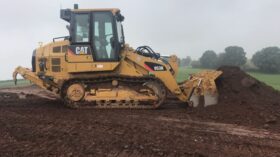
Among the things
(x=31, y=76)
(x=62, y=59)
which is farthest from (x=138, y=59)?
(x=31, y=76)

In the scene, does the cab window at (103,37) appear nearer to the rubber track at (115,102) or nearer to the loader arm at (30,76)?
the rubber track at (115,102)

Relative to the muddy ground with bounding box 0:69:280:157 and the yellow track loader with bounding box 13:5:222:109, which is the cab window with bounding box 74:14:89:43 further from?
the muddy ground with bounding box 0:69:280:157

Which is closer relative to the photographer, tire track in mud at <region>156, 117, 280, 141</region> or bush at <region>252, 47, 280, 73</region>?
tire track in mud at <region>156, 117, 280, 141</region>

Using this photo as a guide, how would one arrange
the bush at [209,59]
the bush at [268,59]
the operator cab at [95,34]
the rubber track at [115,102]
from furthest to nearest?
1. the bush at [209,59]
2. the bush at [268,59]
3. the operator cab at [95,34]
4. the rubber track at [115,102]

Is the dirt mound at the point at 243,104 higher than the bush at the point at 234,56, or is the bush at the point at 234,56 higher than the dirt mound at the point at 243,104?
the bush at the point at 234,56

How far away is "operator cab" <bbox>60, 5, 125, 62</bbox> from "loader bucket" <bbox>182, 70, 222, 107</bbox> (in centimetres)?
245

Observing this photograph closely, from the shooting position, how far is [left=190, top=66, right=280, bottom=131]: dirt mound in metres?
10.9

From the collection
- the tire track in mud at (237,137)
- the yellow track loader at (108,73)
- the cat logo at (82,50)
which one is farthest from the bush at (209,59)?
the tire track in mud at (237,137)

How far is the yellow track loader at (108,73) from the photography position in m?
13.4

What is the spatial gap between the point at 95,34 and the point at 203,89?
372 centimetres

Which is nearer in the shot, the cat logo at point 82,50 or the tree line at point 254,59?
the cat logo at point 82,50

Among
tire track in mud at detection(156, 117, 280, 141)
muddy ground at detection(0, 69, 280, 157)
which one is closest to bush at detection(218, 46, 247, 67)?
muddy ground at detection(0, 69, 280, 157)

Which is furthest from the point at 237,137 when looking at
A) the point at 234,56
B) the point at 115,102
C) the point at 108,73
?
the point at 234,56

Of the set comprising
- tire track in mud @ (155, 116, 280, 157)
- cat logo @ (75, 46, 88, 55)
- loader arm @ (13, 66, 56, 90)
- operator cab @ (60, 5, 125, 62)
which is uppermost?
operator cab @ (60, 5, 125, 62)
